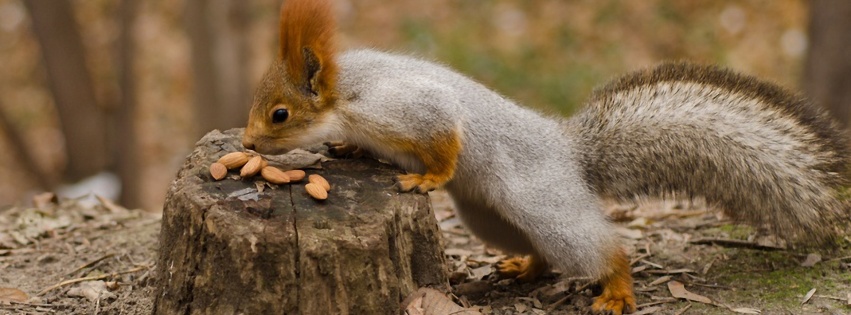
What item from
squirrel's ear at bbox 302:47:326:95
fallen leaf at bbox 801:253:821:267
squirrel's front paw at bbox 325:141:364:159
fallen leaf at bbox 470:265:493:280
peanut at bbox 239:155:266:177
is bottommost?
fallen leaf at bbox 801:253:821:267

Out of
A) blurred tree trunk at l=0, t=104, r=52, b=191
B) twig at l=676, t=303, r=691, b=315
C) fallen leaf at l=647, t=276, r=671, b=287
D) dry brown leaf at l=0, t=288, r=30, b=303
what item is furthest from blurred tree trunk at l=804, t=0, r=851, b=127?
blurred tree trunk at l=0, t=104, r=52, b=191

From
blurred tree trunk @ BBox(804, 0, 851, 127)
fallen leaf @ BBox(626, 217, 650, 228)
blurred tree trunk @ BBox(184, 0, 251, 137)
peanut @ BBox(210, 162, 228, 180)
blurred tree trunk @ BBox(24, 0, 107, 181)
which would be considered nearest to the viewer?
peanut @ BBox(210, 162, 228, 180)

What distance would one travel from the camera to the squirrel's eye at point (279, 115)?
3.27 metres

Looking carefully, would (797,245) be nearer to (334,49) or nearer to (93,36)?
(334,49)

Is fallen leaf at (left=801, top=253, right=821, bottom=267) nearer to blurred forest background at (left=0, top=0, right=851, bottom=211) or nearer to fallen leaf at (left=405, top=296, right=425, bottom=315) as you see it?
fallen leaf at (left=405, top=296, right=425, bottom=315)

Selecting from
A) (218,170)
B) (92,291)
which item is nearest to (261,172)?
(218,170)

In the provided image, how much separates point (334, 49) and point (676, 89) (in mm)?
1344

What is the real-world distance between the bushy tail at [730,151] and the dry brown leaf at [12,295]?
2.28 meters

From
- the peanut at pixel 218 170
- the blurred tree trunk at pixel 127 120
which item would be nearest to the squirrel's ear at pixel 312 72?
the peanut at pixel 218 170

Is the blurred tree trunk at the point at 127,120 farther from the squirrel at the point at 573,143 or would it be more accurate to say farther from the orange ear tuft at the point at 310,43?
the orange ear tuft at the point at 310,43

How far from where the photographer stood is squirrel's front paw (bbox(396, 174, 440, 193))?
3.20 metres

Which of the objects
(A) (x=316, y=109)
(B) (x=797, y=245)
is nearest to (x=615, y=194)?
(B) (x=797, y=245)

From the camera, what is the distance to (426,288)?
321 cm

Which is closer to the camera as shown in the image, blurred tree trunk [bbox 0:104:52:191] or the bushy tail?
the bushy tail
